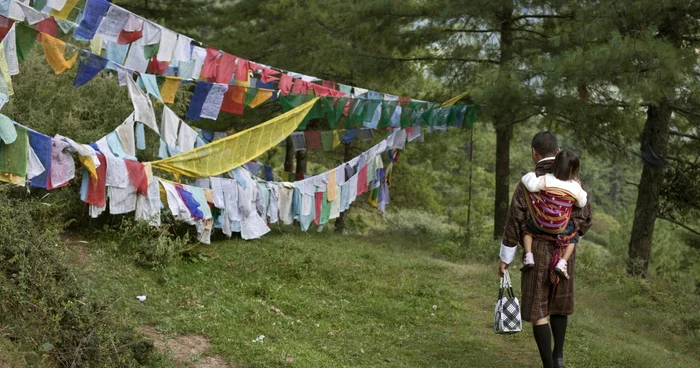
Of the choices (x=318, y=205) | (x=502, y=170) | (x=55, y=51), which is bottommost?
(x=318, y=205)

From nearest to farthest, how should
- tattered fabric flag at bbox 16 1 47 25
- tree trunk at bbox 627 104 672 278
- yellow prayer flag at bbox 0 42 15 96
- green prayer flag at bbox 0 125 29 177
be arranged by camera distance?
yellow prayer flag at bbox 0 42 15 96, green prayer flag at bbox 0 125 29 177, tattered fabric flag at bbox 16 1 47 25, tree trunk at bbox 627 104 672 278

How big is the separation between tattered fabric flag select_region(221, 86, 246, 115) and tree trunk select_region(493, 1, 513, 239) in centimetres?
435

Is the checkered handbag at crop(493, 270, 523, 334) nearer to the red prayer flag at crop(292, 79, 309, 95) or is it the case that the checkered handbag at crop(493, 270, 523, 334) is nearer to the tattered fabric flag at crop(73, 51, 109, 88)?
the tattered fabric flag at crop(73, 51, 109, 88)

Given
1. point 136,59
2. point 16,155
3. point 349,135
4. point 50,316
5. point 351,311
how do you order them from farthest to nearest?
point 349,135
point 136,59
point 351,311
point 16,155
point 50,316

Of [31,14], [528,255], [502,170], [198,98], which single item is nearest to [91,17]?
[31,14]

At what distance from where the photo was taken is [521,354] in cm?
598

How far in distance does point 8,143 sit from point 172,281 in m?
2.14

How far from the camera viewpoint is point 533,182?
4762 millimetres

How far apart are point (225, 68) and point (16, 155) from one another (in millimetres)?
4176

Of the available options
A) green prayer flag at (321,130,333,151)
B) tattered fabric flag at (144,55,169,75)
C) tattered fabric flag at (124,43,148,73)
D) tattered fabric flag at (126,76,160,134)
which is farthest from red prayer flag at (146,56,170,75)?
green prayer flag at (321,130,333,151)

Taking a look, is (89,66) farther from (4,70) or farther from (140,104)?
(4,70)

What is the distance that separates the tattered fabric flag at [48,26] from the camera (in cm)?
800

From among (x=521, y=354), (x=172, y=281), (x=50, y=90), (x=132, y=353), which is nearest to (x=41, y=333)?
(x=132, y=353)

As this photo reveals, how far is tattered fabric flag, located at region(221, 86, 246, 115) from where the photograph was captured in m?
10.3
